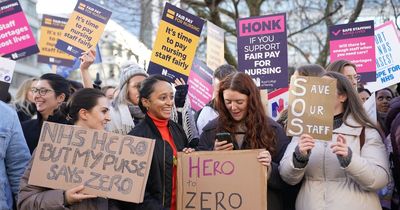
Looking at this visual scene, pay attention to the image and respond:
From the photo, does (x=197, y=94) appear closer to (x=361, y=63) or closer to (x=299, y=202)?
(x=361, y=63)

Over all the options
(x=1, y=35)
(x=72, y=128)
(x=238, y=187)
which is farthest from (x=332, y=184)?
(x=1, y=35)

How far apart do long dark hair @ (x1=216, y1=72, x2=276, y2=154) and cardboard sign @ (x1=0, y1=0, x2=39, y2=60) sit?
3.82m

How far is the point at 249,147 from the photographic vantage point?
15.3ft

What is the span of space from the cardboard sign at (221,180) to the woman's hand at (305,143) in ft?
0.98

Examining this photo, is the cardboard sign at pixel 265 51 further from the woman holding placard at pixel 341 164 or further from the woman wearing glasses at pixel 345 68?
the woman holding placard at pixel 341 164

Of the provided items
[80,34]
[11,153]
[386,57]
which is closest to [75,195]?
[11,153]

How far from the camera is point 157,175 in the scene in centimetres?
434

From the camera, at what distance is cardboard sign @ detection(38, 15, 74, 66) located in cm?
1023

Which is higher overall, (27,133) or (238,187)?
(27,133)

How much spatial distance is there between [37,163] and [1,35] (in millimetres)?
4017

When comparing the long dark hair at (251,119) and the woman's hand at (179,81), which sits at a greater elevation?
the woman's hand at (179,81)

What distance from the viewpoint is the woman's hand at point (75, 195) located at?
3.99 meters

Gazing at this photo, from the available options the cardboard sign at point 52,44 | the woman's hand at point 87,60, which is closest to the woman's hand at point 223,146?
the woman's hand at point 87,60

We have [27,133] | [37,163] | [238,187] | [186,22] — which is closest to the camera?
[37,163]
